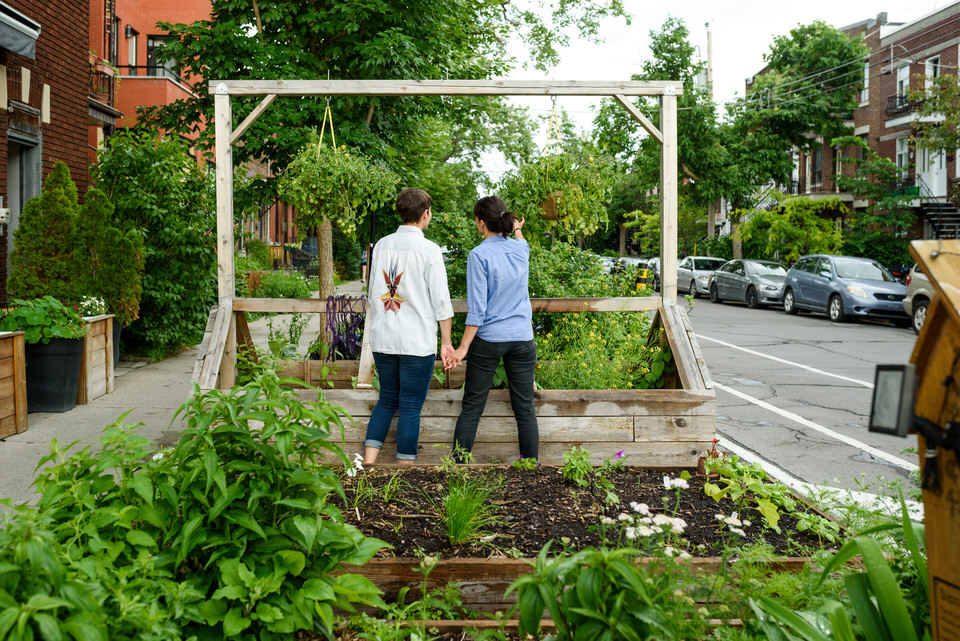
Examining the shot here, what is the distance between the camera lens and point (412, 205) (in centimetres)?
510

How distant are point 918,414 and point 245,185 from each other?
30.9ft

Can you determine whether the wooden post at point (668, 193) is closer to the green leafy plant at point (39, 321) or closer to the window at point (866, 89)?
the green leafy plant at point (39, 321)

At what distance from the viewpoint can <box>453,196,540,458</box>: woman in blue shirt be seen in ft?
16.5

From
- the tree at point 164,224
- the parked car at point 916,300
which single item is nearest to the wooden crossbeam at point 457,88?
the tree at point 164,224

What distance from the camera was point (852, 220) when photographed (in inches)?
1286

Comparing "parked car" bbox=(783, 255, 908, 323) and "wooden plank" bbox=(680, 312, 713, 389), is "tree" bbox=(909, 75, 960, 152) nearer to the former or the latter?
"parked car" bbox=(783, 255, 908, 323)

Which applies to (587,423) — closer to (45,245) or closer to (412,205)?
(412,205)

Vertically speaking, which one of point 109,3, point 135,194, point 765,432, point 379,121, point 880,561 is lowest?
point 765,432

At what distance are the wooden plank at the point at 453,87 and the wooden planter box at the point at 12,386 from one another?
2.66 m

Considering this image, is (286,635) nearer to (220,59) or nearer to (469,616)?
(469,616)

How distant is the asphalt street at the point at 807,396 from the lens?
6770 millimetres

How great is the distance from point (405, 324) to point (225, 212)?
2.00 meters

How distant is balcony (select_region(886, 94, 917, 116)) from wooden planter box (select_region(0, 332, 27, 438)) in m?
35.3

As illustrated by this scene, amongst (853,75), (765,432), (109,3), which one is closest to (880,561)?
(765,432)
